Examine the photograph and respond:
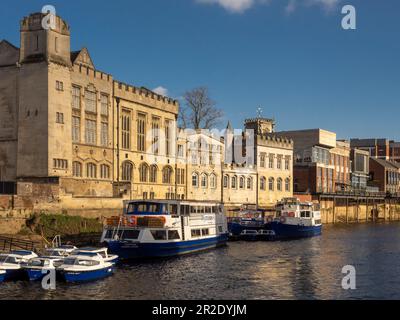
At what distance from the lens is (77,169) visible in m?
68.6

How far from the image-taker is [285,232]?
8019 cm

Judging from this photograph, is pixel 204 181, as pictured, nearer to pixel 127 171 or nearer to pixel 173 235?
pixel 127 171

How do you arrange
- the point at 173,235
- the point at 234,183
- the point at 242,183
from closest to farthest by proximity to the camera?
the point at 173,235 < the point at 234,183 < the point at 242,183

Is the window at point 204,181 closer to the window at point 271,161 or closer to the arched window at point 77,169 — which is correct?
the window at point 271,161

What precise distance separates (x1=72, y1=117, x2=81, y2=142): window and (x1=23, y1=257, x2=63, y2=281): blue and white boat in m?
29.2

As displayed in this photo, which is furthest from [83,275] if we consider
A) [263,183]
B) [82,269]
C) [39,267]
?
[263,183]

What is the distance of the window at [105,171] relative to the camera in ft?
237

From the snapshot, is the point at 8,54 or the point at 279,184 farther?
the point at 279,184

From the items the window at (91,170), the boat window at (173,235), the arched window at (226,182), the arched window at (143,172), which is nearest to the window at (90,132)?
the window at (91,170)

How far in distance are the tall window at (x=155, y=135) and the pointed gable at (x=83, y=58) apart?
1209 centimetres

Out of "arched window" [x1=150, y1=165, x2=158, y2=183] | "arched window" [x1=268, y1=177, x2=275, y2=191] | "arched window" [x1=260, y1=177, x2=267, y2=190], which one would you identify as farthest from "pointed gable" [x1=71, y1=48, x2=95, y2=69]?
"arched window" [x1=268, y1=177, x2=275, y2=191]

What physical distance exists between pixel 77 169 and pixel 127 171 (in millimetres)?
9735
